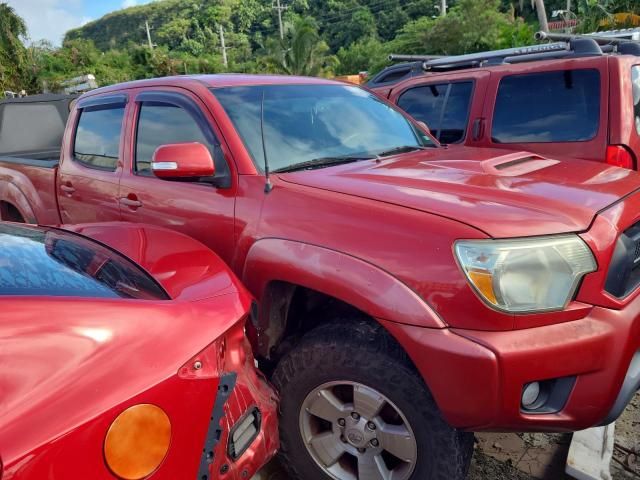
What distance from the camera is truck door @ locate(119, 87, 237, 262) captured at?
2.54 m

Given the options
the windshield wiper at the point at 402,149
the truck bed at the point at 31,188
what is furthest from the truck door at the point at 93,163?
the windshield wiper at the point at 402,149

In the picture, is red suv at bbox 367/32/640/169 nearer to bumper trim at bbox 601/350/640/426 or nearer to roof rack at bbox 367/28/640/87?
roof rack at bbox 367/28/640/87

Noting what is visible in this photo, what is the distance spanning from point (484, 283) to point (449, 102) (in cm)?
379

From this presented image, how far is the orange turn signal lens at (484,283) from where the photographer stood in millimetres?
1764

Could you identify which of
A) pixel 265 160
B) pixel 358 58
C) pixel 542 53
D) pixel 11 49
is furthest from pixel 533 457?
pixel 358 58

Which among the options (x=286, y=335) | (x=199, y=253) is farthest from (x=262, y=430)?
(x=199, y=253)

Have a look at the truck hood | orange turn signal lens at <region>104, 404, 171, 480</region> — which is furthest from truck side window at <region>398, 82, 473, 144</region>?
orange turn signal lens at <region>104, 404, 171, 480</region>

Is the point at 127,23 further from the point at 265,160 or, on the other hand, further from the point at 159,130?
the point at 265,160

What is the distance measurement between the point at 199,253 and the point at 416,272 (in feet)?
3.07

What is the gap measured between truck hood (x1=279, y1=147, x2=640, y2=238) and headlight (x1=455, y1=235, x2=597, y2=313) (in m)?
0.05

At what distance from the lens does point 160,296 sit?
69.0 inches

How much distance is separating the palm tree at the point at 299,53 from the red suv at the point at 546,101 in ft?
101

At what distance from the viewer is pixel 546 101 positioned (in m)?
4.45

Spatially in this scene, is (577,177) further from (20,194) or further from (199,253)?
(20,194)
